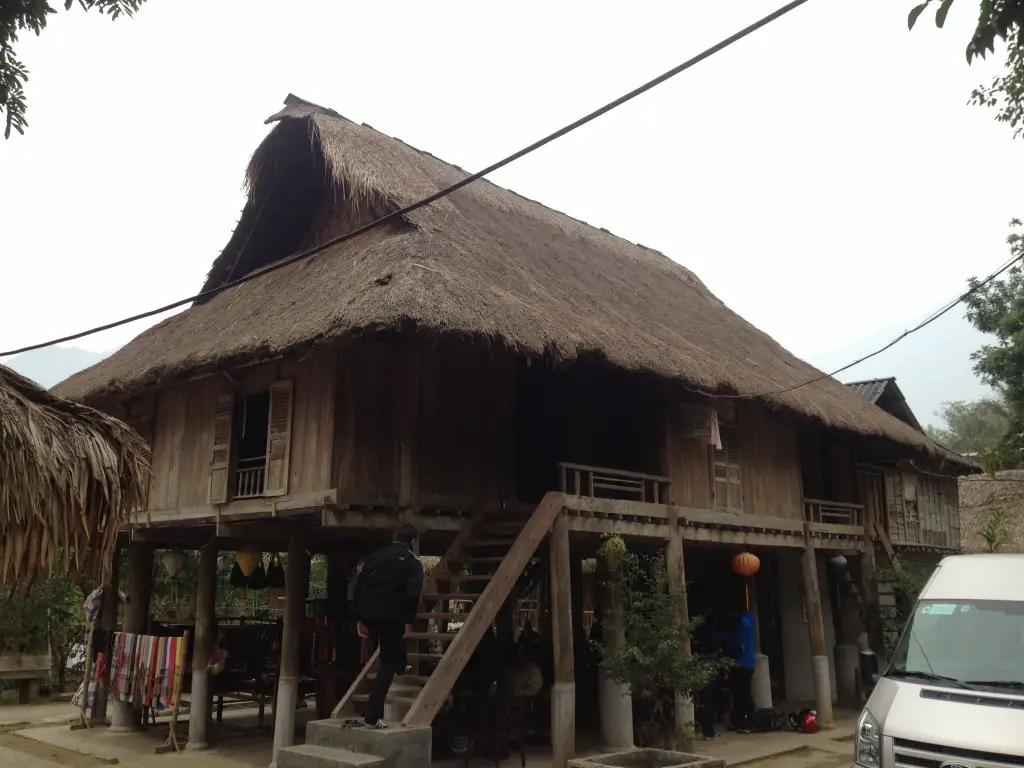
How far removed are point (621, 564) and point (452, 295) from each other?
151 inches

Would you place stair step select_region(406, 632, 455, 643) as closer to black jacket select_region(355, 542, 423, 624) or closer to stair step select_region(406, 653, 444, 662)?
stair step select_region(406, 653, 444, 662)

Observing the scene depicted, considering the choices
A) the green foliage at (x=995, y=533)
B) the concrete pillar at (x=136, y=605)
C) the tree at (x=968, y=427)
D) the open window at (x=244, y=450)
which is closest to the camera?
the open window at (x=244, y=450)

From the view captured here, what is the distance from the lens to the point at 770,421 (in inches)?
565

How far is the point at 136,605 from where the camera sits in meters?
13.5

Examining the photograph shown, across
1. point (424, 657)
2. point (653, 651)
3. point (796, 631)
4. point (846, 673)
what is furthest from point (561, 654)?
point (846, 673)

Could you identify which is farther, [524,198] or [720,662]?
[524,198]

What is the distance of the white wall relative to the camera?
16406mm

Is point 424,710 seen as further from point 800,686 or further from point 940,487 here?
point 940,487

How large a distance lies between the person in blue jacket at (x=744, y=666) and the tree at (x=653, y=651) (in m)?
2.89

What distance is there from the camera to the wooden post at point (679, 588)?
10328 mm

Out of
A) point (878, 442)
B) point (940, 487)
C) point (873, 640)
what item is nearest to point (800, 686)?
point (873, 640)

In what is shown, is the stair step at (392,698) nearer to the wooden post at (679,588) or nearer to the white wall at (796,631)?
the wooden post at (679,588)

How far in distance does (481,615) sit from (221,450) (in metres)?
4.21

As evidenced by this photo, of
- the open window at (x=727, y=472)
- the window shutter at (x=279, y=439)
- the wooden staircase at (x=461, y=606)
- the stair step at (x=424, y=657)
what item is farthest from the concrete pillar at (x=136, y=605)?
the open window at (x=727, y=472)
